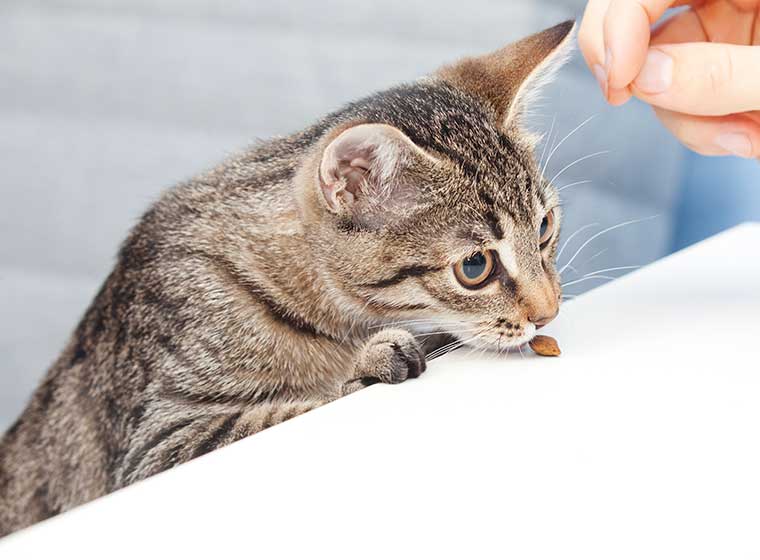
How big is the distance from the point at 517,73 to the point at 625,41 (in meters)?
0.14

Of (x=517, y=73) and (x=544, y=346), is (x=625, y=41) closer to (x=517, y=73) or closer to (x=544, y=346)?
(x=517, y=73)

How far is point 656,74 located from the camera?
62cm

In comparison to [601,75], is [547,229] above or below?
below

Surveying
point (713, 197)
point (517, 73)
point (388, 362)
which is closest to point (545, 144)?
point (517, 73)

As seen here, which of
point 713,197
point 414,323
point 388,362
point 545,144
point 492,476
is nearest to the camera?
point 492,476

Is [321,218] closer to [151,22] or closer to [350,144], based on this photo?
[350,144]

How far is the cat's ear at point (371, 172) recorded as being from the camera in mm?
606

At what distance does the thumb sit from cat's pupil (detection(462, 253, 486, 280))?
0.62 feet

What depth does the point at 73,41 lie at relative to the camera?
958 mm

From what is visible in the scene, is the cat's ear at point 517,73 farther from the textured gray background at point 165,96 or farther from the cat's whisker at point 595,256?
the cat's whisker at point 595,256

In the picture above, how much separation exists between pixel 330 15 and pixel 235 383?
0.45 m

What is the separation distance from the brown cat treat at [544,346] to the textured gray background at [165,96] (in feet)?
0.94

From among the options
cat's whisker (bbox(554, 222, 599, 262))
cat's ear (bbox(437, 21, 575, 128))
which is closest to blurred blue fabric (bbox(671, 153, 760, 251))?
cat's whisker (bbox(554, 222, 599, 262))

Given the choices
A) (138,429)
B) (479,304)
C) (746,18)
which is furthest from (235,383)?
(746,18)
